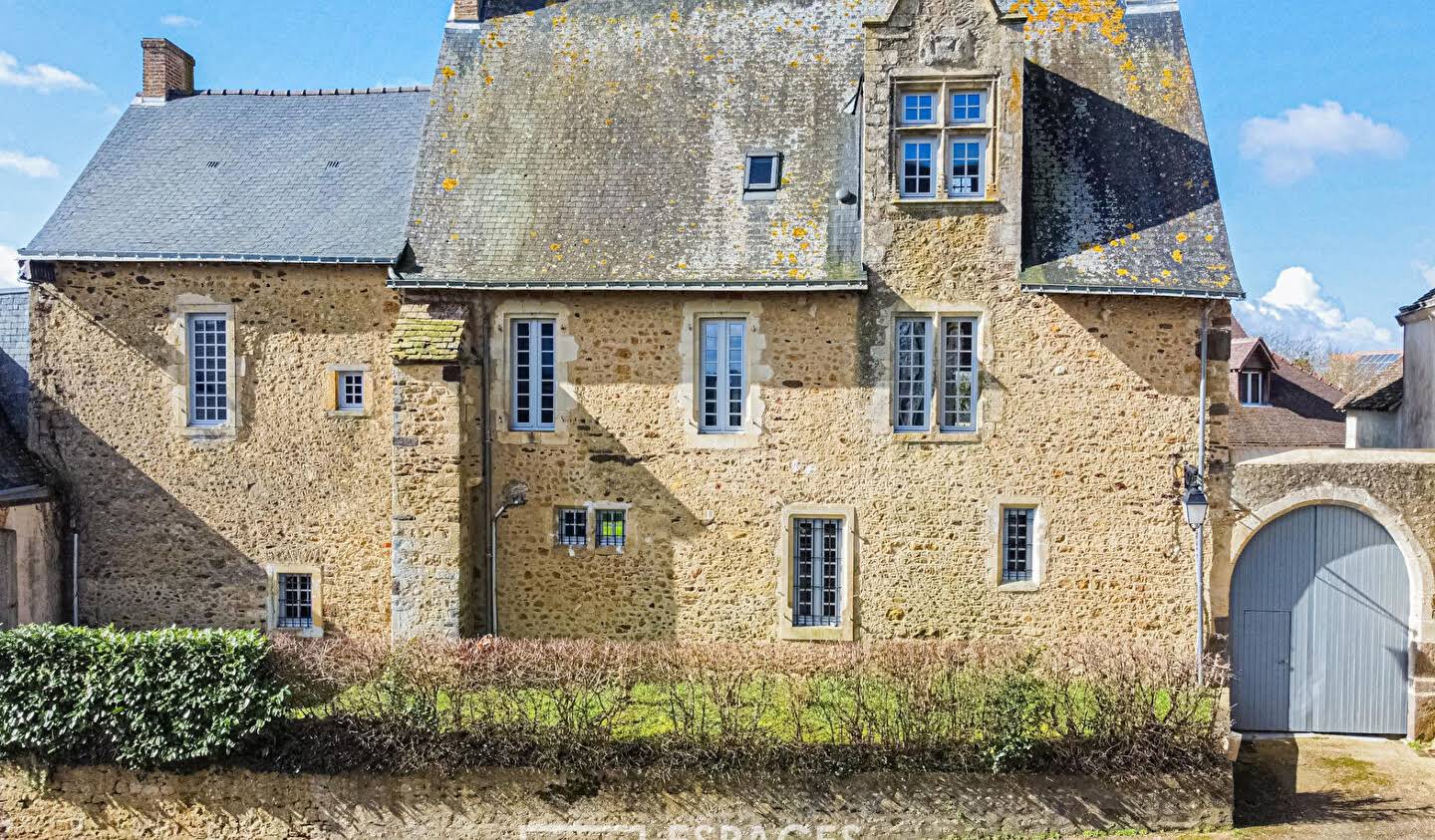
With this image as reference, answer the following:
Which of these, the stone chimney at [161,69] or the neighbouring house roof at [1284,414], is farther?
the neighbouring house roof at [1284,414]

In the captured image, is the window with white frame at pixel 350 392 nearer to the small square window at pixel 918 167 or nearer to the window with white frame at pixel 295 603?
the window with white frame at pixel 295 603

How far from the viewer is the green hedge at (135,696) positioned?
959 cm

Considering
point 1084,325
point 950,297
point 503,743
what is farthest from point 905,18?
point 503,743

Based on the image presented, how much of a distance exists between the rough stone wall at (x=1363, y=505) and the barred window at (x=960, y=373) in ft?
11.4

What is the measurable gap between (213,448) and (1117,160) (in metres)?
12.8

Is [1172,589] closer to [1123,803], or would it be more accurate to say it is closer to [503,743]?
[1123,803]

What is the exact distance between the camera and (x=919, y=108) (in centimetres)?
1206

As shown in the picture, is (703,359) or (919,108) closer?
(919,108)

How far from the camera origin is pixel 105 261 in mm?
12938

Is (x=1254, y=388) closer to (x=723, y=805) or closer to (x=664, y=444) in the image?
(x=664, y=444)

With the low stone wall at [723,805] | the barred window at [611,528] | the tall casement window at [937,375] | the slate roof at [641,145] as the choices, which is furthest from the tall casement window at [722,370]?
the low stone wall at [723,805]

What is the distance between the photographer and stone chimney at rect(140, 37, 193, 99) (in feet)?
49.9

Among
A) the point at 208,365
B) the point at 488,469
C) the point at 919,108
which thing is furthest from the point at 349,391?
the point at 919,108

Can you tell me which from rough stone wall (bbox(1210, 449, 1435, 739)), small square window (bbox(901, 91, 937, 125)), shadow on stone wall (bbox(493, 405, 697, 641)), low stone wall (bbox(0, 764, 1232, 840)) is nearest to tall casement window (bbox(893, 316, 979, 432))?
small square window (bbox(901, 91, 937, 125))
